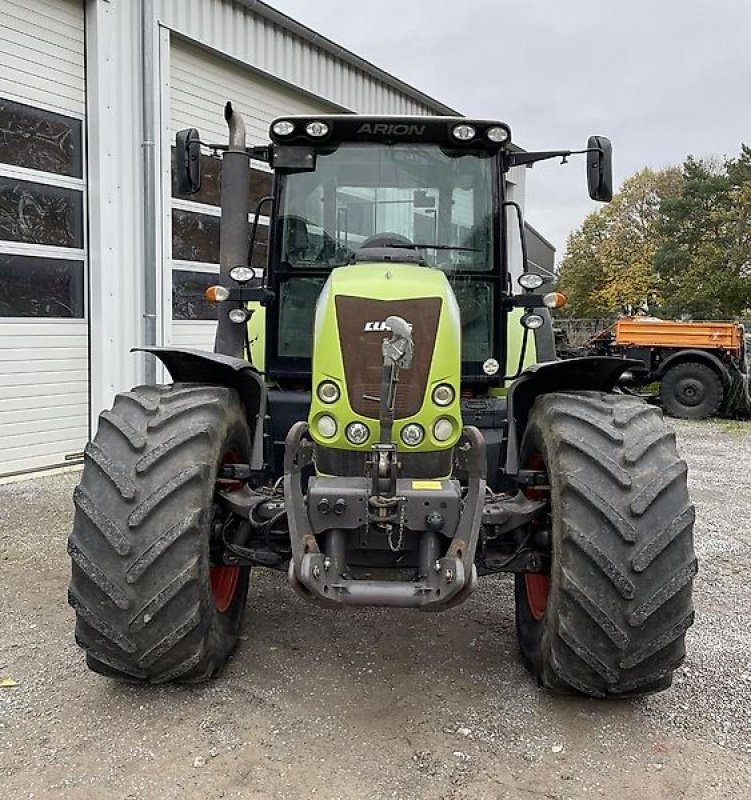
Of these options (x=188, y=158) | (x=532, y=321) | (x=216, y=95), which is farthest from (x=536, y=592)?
(x=216, y=95)

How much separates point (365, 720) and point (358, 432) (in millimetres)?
1101

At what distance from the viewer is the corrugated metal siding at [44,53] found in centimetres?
738

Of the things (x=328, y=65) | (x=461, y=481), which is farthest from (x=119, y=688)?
(x=328, y=65)

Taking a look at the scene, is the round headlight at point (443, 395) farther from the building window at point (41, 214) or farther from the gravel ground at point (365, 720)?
the building window at point (41, 214)

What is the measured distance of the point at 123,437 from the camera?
10.4 ft

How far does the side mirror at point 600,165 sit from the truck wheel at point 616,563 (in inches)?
63.7

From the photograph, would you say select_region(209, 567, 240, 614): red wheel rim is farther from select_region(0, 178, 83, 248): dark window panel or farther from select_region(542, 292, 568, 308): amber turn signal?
select_region(0, 178, 83, 248): dark window panel

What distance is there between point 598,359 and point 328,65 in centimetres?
883

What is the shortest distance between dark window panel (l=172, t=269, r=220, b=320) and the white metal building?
2cm

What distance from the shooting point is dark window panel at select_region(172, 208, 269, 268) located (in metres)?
9.01

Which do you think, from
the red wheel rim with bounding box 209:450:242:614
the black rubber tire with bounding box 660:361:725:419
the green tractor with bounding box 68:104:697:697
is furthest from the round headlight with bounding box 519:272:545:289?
the black rubber tire with bounding box 660:361:725:419

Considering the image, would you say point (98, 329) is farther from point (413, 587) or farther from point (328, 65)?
point (413, 587)

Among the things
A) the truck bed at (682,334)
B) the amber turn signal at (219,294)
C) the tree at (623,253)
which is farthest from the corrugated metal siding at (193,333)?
the tree at (623,253)

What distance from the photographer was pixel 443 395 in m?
3.18
